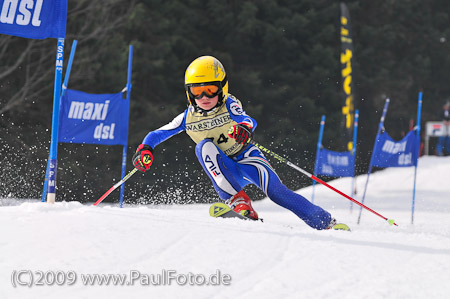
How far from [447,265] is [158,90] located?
1595 centimetres

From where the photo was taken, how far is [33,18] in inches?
160

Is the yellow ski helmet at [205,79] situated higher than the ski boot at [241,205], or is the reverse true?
the yellow ski helmet at [205,79]

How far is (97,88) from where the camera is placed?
599 inches

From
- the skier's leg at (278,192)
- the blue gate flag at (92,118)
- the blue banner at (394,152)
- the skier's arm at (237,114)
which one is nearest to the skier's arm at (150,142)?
the skier's arm at (237,114)

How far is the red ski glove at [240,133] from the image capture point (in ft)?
13.5

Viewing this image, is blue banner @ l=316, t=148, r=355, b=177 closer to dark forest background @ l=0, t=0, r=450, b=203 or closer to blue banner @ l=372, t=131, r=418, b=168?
blue banner @ l=372, t=131, r=418, b=168

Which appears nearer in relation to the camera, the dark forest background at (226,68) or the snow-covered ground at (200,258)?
the snow-covered ground at (200,258)

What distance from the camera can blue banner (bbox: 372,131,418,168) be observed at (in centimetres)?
805

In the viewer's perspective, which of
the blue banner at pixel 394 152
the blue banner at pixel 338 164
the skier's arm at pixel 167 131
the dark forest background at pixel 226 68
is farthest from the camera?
the dark forest background at pixel 226 68

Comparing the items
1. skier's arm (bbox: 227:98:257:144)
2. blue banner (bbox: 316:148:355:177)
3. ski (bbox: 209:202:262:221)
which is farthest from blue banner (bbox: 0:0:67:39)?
blue banner (bbox: 316:148:355:177)

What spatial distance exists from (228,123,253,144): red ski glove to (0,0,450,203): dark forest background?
8.87m

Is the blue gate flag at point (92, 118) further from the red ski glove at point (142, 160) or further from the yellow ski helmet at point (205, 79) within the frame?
the yellow ski helmet at point (205, 79)

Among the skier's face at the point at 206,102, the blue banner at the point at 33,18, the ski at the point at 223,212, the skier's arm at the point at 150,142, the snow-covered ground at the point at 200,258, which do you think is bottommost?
the snow-covered ground at the point at 200,258

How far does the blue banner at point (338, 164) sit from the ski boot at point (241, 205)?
5.29 meters
